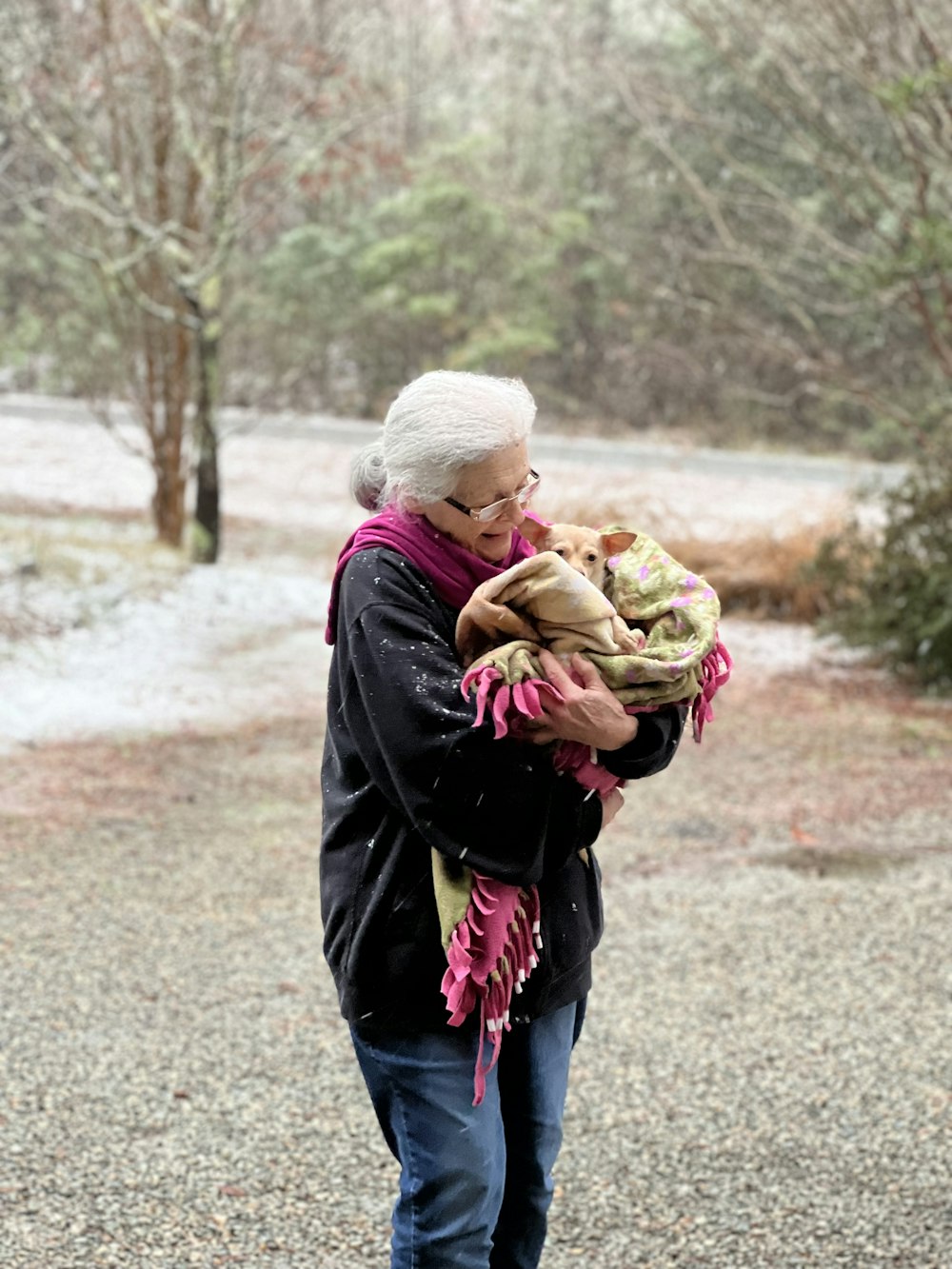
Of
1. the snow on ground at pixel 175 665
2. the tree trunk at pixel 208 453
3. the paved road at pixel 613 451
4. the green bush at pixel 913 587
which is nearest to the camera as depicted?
the snow on ground at pixel 175 665

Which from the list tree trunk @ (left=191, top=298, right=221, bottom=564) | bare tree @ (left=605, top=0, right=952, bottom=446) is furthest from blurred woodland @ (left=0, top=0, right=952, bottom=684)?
tree trunk @ (left=191, top=298, right=221, bottom=564)

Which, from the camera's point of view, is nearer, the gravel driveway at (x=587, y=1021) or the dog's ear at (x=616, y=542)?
the dog's ear at (x=616, y=542)

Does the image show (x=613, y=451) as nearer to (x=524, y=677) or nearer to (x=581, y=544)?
(x=581, y=544)

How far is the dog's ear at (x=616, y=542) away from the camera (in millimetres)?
2021

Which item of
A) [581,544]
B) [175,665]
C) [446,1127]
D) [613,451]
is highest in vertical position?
[581,544]

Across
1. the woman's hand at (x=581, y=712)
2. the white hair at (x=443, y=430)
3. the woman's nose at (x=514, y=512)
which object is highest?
the white hair at (x=443, y=430)

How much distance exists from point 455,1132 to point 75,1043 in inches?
91.7

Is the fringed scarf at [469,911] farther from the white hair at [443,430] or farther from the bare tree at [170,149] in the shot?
the bare tree at [170,149]

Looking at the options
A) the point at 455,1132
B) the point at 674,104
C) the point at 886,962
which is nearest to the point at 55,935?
the point at 886,962

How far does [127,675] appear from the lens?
8.17 meters

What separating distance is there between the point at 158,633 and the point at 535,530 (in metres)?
7.17

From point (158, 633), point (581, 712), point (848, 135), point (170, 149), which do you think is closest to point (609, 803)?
point (581, 712)

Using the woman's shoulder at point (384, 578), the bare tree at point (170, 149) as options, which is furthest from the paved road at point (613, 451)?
the woman's shoulder at point (384, 578)

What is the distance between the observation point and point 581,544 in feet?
6.52
